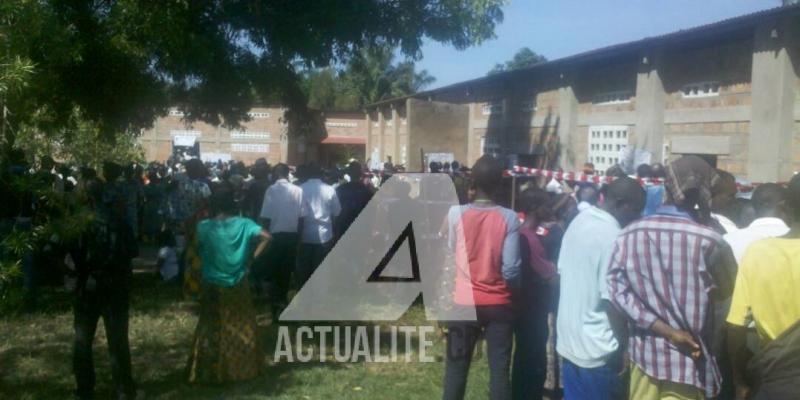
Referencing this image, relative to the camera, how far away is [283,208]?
8.76 m

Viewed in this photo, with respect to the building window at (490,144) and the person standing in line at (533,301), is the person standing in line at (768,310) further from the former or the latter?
the building window at (490,144)

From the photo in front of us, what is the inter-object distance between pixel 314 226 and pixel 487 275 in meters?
4.12

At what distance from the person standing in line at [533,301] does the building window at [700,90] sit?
858 centimetres

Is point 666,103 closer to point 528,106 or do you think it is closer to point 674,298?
point 528,106

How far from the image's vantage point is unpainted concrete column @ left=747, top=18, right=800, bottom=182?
A: 37.1 ft

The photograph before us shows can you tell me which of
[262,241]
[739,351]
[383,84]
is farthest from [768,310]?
[383,84]

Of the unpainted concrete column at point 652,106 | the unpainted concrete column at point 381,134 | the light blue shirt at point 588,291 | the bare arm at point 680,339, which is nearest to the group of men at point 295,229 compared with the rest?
the light blue shirt at point 588,291

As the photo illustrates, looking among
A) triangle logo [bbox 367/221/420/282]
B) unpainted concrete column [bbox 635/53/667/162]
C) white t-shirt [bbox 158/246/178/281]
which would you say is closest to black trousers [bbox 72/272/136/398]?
triangle logo [bbox 367/221/420/282]

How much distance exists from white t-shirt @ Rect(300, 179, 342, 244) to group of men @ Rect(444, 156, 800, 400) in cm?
376

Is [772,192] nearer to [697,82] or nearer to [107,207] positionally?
[107,207]

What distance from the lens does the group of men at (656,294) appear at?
349 cm

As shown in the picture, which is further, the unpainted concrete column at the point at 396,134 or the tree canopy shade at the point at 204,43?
the unpainted concrete column at the point at 396,134

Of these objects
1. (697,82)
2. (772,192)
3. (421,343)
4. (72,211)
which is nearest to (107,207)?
(72,211)

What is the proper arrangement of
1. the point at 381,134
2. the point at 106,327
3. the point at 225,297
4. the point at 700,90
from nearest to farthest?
the point at 106,327 < the point at 225,297 < the point at 700,90 < the point at 381,134
